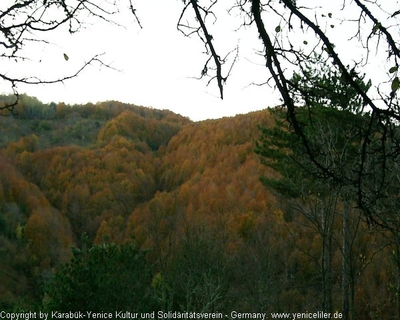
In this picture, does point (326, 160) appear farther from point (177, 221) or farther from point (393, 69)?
point (177, 221)

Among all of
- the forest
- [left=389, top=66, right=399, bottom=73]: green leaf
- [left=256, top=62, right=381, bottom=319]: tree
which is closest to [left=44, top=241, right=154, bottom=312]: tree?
the forest

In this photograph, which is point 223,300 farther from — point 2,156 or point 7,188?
point 2,156

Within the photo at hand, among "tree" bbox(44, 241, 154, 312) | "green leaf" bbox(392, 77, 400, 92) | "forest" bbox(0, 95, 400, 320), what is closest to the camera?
"green leaf" bbox(392, 77, 400, 92)

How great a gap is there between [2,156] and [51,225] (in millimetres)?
8697

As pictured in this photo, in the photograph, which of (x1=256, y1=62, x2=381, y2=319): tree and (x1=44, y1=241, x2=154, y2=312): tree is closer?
(x1=256, y1=62, x2=381, y2=319): tree

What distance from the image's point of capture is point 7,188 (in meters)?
25.0

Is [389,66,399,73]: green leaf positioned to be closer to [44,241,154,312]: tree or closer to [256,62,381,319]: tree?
[256,62,381,319]: tree

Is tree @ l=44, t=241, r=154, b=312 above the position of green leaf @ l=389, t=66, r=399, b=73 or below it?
below

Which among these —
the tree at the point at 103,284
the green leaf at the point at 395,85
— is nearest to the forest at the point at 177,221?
the tree at the point at 103,284

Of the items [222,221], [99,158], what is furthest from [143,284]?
[99,158]

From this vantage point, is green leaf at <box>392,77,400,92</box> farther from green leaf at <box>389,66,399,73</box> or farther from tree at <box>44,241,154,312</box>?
tree at <box>44,241,154,312</box>

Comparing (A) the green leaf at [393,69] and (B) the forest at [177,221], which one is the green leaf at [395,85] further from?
(B) the forest at [177,221]

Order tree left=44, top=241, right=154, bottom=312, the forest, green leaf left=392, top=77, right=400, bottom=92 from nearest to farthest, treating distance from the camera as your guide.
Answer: green leaf left=392, top=77, right=400, bottom=92 → tree left=44, top=241, right=154, bottom=312 → the forest

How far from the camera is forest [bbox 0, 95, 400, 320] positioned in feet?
27.2
